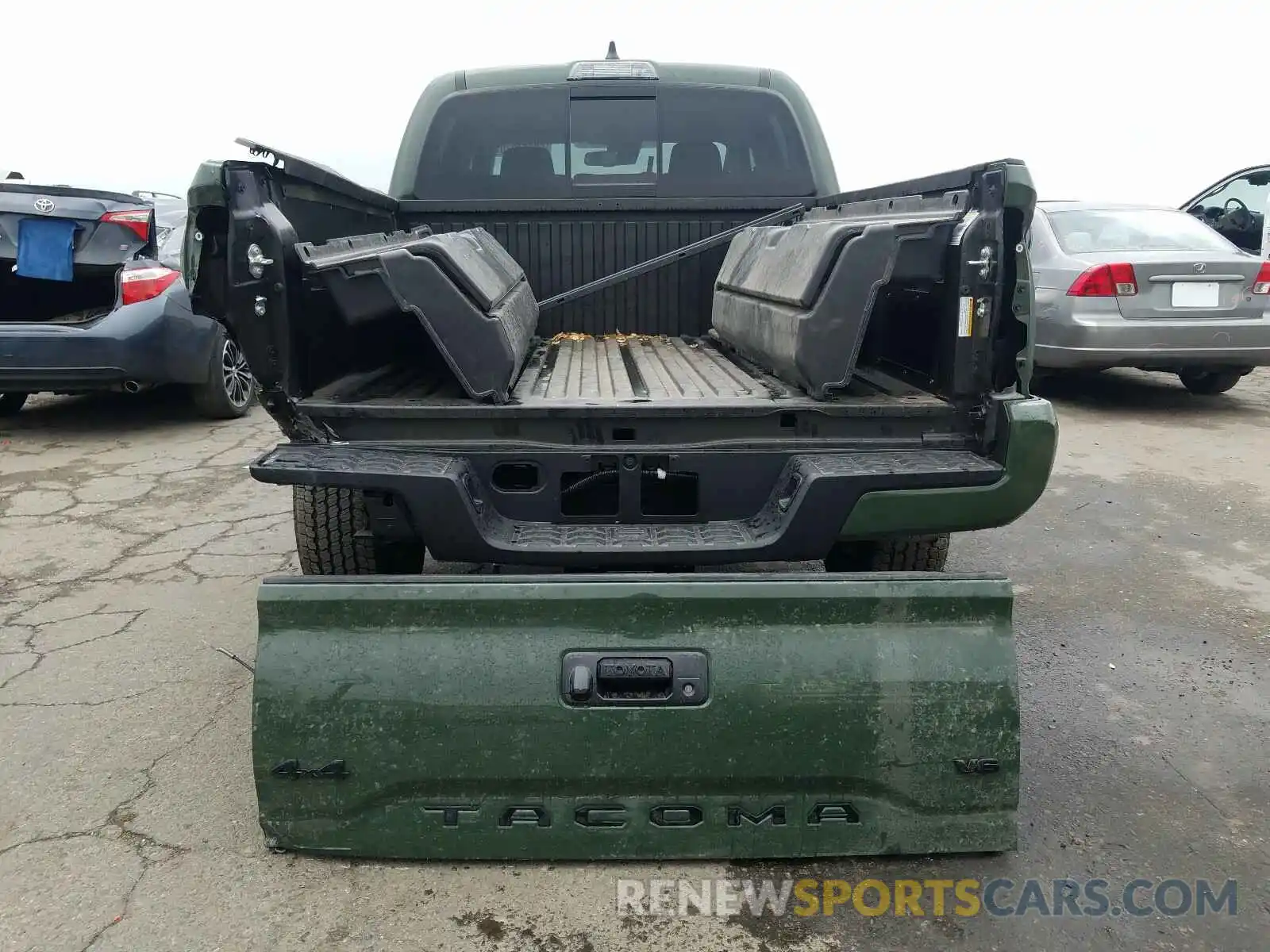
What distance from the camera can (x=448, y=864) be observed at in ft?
7.08

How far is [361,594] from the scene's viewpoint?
214cm

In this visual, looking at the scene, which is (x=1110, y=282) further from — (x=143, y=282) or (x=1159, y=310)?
(x=143, y=282)

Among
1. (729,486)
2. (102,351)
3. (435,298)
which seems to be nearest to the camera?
(435,298)

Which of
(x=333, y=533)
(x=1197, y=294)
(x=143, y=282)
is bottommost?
(x=333, y=533)

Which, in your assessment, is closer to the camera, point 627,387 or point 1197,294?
point 627,387

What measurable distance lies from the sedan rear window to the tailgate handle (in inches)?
243

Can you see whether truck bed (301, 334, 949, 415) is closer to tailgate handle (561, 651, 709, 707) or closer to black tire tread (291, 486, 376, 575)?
black tire tread (291, 486, 376, 575)

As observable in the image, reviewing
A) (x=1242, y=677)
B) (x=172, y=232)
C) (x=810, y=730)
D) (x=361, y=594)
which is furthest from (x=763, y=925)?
(x=172, y=232)

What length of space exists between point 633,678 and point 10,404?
706cm

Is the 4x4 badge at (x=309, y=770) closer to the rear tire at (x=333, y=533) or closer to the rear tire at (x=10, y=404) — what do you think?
the rear tire at (x=333, y=533)

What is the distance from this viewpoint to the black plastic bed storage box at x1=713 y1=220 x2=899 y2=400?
8.00 ft

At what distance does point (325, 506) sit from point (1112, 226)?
682 centimetres

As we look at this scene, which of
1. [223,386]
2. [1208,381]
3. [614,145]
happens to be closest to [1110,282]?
[1208,381]

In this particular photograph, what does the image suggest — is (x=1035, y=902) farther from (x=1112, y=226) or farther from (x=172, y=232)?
(x=172, y=232)
